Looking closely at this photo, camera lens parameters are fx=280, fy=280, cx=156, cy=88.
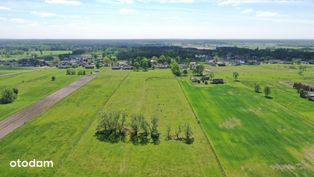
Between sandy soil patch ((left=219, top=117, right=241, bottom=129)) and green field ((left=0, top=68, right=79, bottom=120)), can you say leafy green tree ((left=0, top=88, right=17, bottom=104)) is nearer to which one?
green field ((left=0, top=68, right=79, bottom=120))

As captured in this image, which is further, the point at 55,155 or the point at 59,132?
the point at 59,132

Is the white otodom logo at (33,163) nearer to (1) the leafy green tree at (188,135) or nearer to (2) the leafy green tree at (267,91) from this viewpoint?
(1) the leafy green tree at (188,135)

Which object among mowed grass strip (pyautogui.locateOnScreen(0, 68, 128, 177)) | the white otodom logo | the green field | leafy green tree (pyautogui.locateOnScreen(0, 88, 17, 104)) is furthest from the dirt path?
the white otodom logo

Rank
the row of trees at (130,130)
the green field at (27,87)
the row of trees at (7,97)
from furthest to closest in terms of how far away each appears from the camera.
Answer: the row of trees at (7,97)
the green field at (27,87)
the row of trees at (130,130)

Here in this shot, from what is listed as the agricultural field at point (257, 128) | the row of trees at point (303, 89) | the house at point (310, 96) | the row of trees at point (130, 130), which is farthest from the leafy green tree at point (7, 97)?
the house at point (310, 96)

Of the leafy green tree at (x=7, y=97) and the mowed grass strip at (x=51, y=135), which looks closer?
the mowed grass strip at (x=51, y=135)

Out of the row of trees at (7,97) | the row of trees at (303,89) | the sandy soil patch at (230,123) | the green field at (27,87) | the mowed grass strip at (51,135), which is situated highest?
the row of trees at (303,89)

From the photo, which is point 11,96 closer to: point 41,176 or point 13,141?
point 13,141

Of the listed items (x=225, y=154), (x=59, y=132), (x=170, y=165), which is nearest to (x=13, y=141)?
(x=59, y=132)
